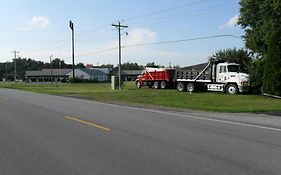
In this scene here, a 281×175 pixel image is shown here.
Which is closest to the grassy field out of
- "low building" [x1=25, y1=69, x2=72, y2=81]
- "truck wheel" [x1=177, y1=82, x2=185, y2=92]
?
"truck wheel" [x1=177, y1=82, x2=185, y2=92]

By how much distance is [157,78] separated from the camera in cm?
5188

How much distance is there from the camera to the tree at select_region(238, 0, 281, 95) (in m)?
31.5

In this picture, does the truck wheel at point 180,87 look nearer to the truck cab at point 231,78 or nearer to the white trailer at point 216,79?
the white trailer at point 216,79

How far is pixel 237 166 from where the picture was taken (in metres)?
8.02

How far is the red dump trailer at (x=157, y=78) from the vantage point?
49.4 meters

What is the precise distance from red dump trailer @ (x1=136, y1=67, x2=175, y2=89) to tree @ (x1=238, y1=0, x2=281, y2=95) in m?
8.99

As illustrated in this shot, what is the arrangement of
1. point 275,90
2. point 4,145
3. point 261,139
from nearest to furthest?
point 4,145
point 261,139
point 275,90

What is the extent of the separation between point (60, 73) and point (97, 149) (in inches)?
6649

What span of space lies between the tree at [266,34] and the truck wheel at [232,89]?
339 cm

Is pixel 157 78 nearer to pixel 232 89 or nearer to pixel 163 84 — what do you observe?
pixel 163 84

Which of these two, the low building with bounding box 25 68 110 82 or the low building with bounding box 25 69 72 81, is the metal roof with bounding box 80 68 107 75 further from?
the low building with bounding box 25 69 72 81

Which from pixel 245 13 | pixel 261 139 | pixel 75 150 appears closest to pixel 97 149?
pixel 75 150

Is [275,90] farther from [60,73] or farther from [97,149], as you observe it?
[60,73]

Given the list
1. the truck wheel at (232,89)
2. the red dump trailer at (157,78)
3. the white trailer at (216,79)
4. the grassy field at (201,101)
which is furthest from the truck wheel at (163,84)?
Answer: the truck wheel at (232,89)
